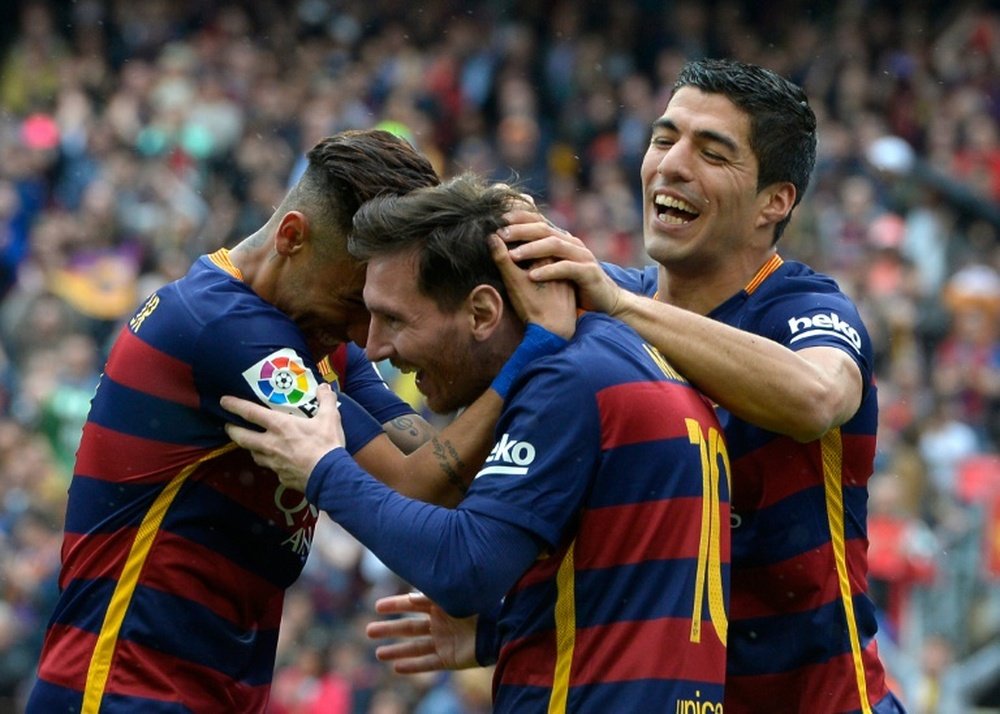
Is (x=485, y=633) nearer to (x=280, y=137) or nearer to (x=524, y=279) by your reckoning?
(x=524, y=279)

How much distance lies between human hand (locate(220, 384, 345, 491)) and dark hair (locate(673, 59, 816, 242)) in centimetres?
139

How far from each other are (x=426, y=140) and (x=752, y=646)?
11805 mm

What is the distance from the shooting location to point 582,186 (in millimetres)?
16500

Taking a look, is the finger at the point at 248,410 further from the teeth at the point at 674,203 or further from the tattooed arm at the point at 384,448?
the teeth at the point at 674,203

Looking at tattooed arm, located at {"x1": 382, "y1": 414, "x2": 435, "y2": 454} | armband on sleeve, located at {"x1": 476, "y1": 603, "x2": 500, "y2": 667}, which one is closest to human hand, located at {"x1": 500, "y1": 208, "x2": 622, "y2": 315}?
tattooed arm, located at {"x1": 382, "y1": 414, "x2": 435, "y2": 454}

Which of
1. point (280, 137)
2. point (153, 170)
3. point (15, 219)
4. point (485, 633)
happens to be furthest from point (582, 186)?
point (485, 633)

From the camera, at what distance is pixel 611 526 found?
13.7ft

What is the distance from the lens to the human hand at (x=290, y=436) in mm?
4383

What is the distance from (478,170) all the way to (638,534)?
11.5m

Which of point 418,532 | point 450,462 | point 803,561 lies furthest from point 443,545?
point 803,561

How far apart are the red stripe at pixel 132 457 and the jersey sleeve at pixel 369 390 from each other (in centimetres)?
74

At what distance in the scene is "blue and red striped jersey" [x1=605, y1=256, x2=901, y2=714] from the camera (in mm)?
4668

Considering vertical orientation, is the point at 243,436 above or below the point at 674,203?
below

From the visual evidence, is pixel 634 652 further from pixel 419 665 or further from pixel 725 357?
pixel 419 665
